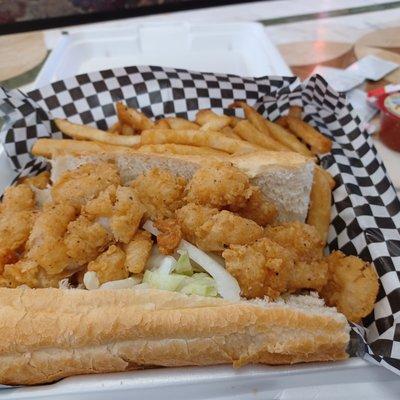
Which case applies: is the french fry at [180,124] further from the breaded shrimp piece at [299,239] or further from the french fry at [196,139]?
the breaded shrimp piece at [299,239]

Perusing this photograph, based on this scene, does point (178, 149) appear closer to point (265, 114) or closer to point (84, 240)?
point (84, 240)

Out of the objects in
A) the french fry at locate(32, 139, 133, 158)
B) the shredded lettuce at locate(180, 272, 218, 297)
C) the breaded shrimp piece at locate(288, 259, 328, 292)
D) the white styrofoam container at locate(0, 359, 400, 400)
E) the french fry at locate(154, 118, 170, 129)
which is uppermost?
the french fry at locate(32, 139, 133, 158)

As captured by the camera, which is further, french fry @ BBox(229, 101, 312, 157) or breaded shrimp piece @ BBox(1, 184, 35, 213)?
french fry @ BBox(229, 101, 312, 157)

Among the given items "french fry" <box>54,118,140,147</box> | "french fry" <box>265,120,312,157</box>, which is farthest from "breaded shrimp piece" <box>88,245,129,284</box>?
"french fry" <box>265,120,312,157</box>

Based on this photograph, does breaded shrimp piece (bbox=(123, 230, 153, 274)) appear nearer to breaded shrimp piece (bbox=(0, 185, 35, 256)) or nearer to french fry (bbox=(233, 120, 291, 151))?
breaded shrimp piece (bbox=(0, 185, 35, 256))

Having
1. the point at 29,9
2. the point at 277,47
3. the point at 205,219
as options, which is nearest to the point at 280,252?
the point at 205,219

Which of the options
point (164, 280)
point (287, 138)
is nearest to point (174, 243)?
point (164, 280)

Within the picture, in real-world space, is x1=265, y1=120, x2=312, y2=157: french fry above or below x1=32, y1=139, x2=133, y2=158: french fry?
below
